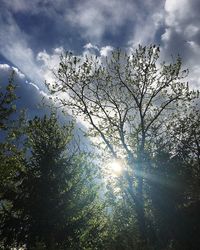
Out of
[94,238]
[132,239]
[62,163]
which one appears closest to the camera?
[132,239]

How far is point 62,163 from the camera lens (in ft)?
59.2

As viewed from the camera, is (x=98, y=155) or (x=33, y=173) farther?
(x=98, y=155)

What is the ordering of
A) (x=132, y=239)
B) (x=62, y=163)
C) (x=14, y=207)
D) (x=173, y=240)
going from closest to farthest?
1. (x=132, y=239)
2. (x=14, y=207)
3. (x=62, y=163)
4. (x=173, y=240)

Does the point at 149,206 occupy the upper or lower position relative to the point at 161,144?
lower

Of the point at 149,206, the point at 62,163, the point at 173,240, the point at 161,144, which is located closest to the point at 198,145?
the point at 161,144

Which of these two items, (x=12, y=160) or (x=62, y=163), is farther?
(x=62, y=163)

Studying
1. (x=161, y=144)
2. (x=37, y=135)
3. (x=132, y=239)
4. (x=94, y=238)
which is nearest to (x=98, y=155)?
(x=161, y=144)

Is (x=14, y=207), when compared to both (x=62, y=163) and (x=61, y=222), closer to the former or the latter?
(x=61, y=222)

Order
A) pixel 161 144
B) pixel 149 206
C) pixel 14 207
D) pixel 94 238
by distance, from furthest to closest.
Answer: pixel 161 144
pixel 149 206
pixel 94 238
pixel 14 207

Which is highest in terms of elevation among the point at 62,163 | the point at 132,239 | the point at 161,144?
the point at 161,144

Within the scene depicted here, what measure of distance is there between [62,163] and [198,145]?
18.3 m

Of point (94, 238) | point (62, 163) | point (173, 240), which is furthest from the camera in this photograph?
point (173, 240)

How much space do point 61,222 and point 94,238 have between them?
2.44 m

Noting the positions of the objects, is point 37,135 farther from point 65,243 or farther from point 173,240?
point 173,240
